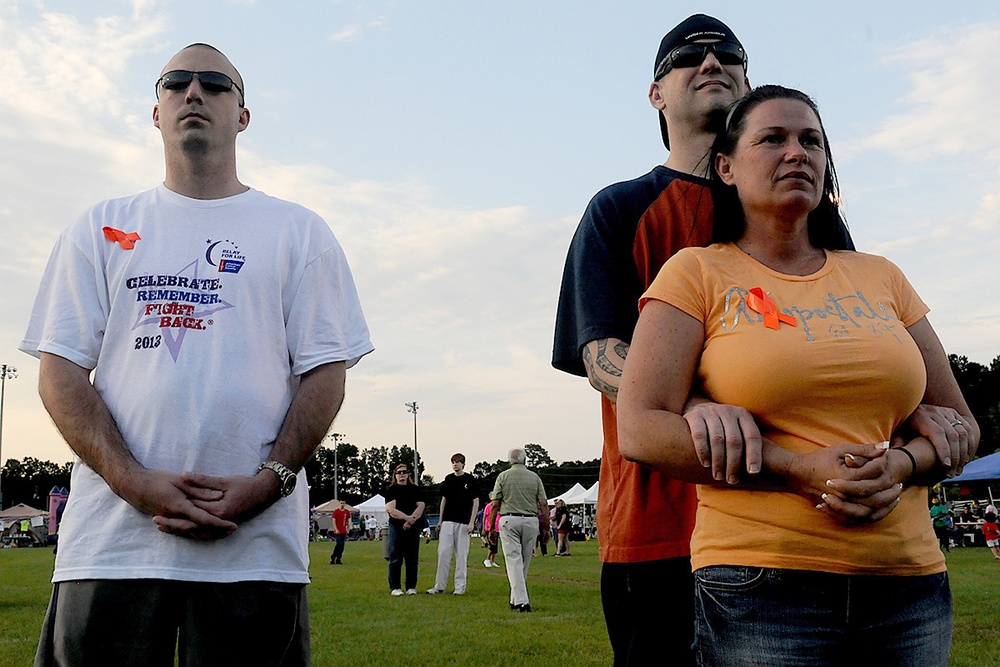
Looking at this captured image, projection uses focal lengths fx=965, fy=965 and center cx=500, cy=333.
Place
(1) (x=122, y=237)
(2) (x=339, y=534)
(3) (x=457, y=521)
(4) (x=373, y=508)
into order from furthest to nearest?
(4) (x=373, y=508) < (2) (x=339, y=534) < (3) (x=457, y=521) < (1) (x=122, y=237)

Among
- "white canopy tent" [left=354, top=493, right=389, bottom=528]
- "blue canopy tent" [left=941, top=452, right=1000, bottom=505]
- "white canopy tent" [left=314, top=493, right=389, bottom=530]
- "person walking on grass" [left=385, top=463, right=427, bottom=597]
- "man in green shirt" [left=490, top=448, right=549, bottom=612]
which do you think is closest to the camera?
"man in green shirt" [left=490, top=448, right=549, bottom=612]

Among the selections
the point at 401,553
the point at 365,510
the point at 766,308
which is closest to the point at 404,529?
the point at 401,553

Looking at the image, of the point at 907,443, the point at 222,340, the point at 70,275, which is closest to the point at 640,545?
the point at 907,443

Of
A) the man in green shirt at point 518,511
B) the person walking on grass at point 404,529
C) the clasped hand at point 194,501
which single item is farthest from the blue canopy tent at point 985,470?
the clasped hand at point 194,501

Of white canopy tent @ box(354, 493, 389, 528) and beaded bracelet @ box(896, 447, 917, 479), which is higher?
beaded bracelet @ box(896, 447, 917, 479)

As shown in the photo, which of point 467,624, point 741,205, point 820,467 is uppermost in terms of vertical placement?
point 741,205

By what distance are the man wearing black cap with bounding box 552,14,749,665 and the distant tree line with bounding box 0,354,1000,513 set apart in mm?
55178

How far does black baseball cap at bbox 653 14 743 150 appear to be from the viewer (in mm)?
2797

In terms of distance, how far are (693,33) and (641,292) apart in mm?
816

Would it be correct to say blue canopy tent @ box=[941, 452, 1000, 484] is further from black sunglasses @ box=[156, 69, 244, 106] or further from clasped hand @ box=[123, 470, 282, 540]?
clasped hand @ box=[123, 470, 282, 540]

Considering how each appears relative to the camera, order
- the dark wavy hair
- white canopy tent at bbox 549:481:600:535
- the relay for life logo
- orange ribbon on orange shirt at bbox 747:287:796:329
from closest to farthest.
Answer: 1. orange ribbon on orange shirt at bbox 747:287:796:329
2. the dark wavy hair
3. the relay for life logo
4. white canopy tent at bbox 549:481:600:535

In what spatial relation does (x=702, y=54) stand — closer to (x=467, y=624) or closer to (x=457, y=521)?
(x=467, y=624)

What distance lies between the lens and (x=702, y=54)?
9.09 ft

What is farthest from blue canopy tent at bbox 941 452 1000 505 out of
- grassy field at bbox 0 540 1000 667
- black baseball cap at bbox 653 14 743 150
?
black baseball cap at bbox 653 14 743 150
